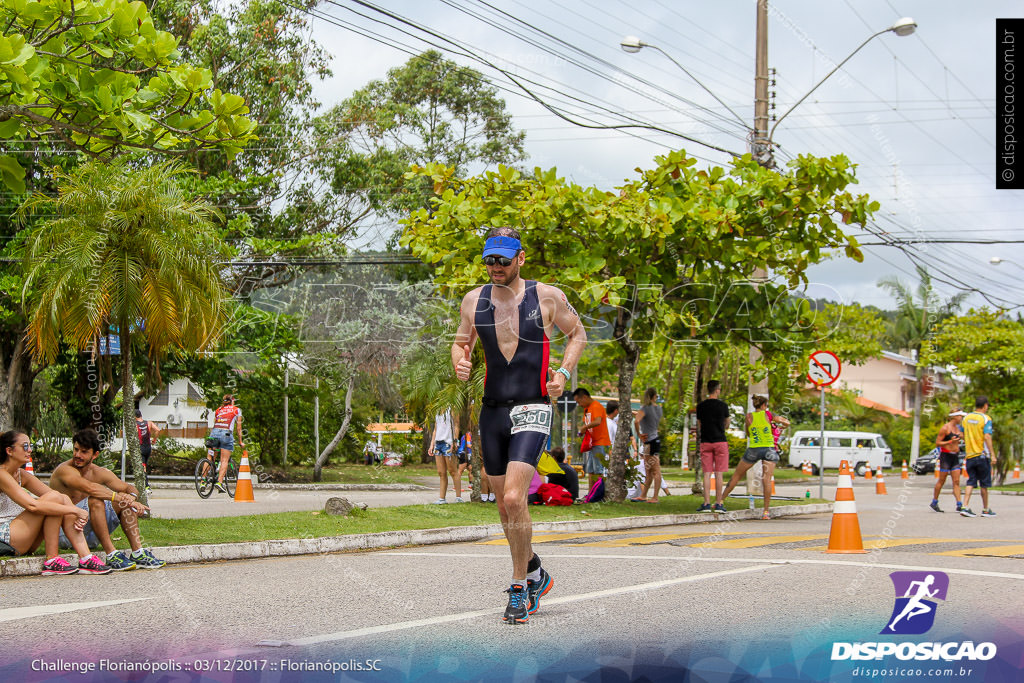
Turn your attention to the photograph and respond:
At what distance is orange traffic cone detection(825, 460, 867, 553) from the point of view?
10234 millimetres

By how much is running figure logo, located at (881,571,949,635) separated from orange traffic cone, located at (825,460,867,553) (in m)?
2.92

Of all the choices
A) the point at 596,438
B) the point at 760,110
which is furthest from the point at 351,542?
the point at 760,110

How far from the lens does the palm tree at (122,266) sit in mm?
11766

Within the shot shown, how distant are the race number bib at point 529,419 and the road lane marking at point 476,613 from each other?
115cm

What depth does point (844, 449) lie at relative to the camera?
166 ft

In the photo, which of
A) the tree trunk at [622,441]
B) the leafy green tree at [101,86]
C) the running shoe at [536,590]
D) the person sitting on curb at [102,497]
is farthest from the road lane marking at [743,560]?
→ the tree trunk at [622,441]

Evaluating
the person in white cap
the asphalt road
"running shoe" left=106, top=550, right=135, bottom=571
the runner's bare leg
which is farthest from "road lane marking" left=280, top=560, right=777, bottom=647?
the person in white cap

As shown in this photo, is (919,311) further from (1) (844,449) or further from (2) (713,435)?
(2) (713,435)

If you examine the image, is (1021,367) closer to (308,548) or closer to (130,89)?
(308,548)

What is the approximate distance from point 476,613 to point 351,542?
5.33m

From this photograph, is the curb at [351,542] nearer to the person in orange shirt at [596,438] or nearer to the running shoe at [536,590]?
the person in orange shirt at [596,438]

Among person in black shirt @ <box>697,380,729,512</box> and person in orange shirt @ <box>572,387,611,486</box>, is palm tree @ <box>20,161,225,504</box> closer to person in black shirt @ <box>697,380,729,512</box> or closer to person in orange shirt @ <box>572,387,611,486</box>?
person in orange shirt @ <box>572,387,611,486</box>

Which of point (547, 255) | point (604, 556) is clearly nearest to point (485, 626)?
point (604, 556)

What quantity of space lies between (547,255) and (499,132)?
24.0 metres
